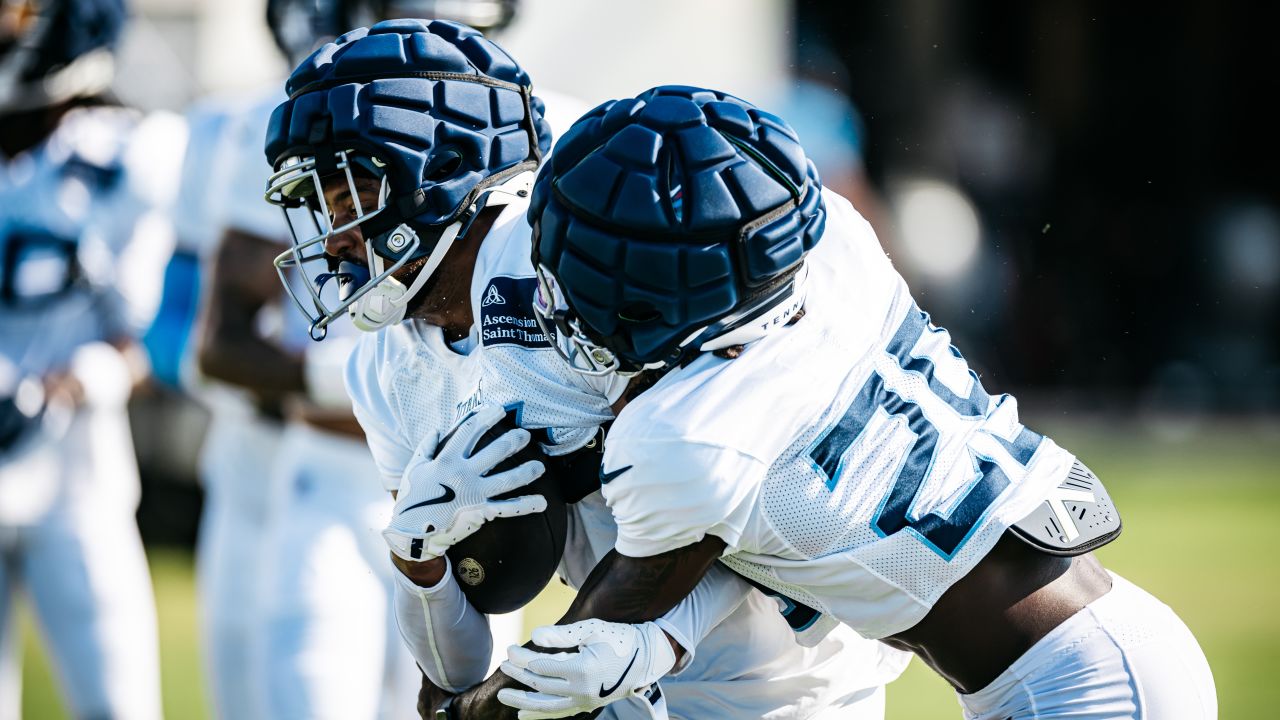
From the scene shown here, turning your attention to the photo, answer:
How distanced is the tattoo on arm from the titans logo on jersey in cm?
39

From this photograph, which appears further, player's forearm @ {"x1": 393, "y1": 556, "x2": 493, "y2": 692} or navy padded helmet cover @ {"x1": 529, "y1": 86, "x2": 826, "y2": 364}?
player's forearm @ {"x1": 393, "y1": 556, "x2": 493, "y2": 692}

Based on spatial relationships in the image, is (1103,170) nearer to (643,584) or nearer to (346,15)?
(346,15)

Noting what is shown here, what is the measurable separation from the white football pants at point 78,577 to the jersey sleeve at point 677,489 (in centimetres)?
275

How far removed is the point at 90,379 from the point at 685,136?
296cm

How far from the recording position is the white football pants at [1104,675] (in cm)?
225

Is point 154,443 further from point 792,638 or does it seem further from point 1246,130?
point 1246,130

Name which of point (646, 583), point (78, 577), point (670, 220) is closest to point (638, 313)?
point (670, 220)

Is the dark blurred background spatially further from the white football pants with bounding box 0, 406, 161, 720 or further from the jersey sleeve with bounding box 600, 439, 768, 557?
the jersey sleeve with bounding box 600, 439, 768, 557

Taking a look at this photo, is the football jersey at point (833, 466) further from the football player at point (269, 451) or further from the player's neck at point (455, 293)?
the football player at point (269, 451)

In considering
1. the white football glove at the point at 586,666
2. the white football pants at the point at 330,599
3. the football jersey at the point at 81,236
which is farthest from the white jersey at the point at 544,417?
the football jersey at the point at 81,236

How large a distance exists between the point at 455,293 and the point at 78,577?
239 cm

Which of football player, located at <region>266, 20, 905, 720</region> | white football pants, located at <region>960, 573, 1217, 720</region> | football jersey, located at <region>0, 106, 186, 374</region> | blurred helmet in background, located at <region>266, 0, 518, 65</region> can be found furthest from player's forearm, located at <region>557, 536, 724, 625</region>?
football jersey, located at <region>0, 106, 186, 374</region>

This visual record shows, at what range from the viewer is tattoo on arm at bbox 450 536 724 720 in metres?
2.17

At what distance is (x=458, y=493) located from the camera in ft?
7.54
